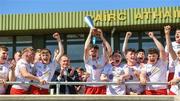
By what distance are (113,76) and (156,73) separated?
767 mm

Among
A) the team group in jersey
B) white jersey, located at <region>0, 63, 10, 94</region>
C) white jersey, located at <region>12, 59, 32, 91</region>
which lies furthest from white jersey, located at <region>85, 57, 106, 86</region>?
white jersey, located at <region>0, 63, 10, 94</region>

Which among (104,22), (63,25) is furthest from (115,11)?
(63,25)

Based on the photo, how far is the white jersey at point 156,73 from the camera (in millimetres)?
8961

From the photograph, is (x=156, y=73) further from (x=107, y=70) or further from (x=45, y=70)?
(x=45, y=70)

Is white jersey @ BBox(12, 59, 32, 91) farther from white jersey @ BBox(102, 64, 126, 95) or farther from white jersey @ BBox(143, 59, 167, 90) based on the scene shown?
white jersey @ BBox(143, 59, 167, 90)

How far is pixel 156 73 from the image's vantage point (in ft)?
29.6

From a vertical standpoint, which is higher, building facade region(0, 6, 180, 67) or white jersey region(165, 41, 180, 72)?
building facade region(0, 6, 180, 67)

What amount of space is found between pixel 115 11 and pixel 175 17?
238 centimetres

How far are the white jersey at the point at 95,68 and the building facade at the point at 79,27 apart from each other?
1160cm

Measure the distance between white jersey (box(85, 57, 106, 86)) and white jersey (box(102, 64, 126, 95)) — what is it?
0.30ft

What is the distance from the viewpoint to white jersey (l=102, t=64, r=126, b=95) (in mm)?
9072

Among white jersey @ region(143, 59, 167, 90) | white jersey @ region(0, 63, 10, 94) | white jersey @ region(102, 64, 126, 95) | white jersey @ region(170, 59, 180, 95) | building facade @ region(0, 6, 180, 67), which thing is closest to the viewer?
white jersey @ region(170, 59, 180, 95)

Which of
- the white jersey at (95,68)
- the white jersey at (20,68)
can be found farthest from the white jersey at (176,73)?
the white jersey at (20,68)

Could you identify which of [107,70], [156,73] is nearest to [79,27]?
[107,70]
